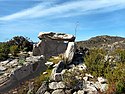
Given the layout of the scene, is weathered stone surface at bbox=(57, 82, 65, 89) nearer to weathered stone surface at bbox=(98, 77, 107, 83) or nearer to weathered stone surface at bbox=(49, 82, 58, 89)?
weathered stone surface at bbox=(49, 82, 58, 89)

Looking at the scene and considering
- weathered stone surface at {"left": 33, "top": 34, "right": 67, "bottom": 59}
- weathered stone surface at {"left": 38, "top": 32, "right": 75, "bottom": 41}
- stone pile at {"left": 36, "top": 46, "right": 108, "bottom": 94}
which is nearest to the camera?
stone pile at {"left": 36, "top": 46, "right": 108, "bottom": 94}

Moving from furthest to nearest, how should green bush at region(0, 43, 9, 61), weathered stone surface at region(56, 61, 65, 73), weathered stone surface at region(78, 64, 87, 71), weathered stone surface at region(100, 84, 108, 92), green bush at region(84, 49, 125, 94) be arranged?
green bush at region(0, 43, 9, 61) < weathered stone surface at region(78, 64, 87, 71) < weathered stone surface at region(56, 61, 65, 73) < weathered stone surface at region(100, 84, 108, 92) < green bush at region(84, 49, 125, 94)

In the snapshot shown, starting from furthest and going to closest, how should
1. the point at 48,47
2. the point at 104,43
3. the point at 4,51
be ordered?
the point at 104,43 < the point at 48,47 < the point at 4,51

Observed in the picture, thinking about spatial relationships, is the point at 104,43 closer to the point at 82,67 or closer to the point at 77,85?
the point at 82,67

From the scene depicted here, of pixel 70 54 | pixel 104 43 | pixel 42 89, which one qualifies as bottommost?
pixel 104 43

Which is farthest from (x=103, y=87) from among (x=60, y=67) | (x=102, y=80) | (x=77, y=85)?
(x=60, y=67)

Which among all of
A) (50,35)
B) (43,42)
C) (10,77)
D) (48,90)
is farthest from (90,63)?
(50,35)

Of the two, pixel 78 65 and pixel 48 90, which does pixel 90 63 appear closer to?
pixel 78 65

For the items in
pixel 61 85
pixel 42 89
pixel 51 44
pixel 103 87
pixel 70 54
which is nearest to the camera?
pixel 103 87

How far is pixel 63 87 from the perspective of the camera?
2144 centimetres

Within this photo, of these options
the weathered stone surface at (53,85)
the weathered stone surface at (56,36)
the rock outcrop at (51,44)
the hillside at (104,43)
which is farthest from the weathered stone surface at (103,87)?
the hillside at (104,43)

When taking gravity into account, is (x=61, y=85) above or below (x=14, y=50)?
below

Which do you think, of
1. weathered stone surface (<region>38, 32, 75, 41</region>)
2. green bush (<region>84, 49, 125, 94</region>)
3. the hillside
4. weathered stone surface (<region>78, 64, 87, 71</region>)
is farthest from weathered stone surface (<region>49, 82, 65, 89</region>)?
the hillside

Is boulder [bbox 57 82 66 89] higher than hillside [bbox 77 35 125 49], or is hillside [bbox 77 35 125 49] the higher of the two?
boulder [bbox 57 82 66 89]
